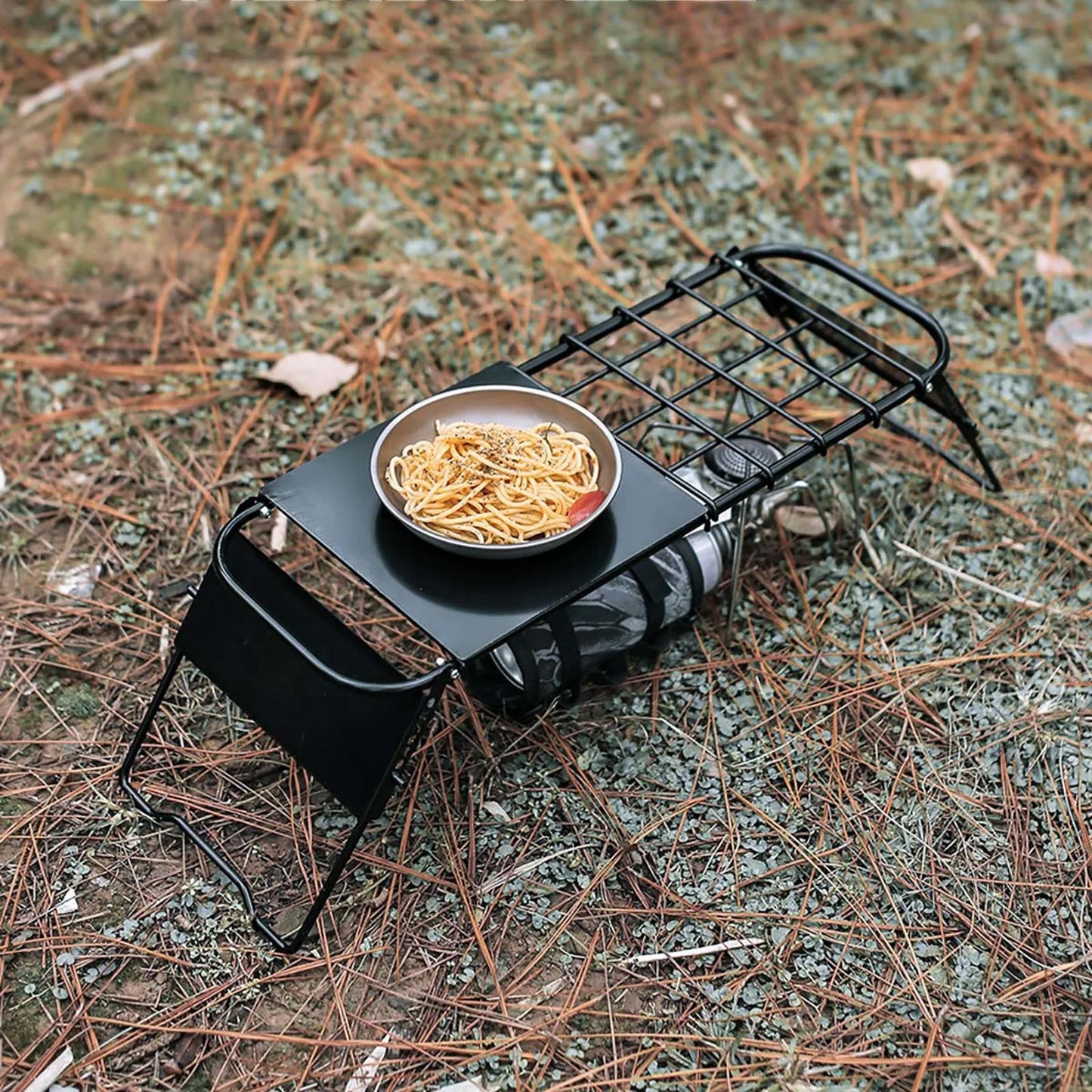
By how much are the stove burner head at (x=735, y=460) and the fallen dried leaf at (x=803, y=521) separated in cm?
22

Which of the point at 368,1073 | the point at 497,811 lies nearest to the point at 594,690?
the point at 497,811

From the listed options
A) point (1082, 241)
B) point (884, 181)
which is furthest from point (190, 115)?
point (1082, 241)

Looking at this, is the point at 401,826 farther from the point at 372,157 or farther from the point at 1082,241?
the point at 1082,241

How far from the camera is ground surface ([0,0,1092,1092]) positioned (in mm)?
2586

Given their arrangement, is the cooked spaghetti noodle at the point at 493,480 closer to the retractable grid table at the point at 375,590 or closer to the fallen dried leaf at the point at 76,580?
the retractable grid table at the point at 375,590

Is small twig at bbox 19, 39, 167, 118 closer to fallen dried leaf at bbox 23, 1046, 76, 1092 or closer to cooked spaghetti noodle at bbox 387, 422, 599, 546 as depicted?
cooked spaghetti noodle at bbox 387, 422, 599, 546

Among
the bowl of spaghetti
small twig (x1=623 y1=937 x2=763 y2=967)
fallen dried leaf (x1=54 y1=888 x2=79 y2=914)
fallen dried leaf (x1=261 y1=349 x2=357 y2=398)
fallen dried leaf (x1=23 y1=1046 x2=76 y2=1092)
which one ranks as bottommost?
small twig (x1=623 y1=937 x2=763 y2=967)

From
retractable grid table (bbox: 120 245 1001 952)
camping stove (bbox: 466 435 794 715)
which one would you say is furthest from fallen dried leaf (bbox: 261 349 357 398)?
camping stove (bbox: 466 435 794 715)

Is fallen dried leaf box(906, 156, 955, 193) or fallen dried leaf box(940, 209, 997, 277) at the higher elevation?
fallen dried leaf box(906, 156, 955, 193)

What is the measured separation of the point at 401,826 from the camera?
2889mm

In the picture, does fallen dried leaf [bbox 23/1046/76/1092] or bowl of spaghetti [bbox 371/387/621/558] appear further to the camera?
bowl of spaghetti [bbox 371/387/621/558]

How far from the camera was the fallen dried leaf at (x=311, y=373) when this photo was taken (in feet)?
13.1

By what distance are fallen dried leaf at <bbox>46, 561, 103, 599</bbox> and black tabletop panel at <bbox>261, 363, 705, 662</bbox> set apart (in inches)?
37.8

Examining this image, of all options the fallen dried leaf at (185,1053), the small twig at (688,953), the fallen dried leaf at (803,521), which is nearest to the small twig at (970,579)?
the fallen dried leaf at (803,521)
